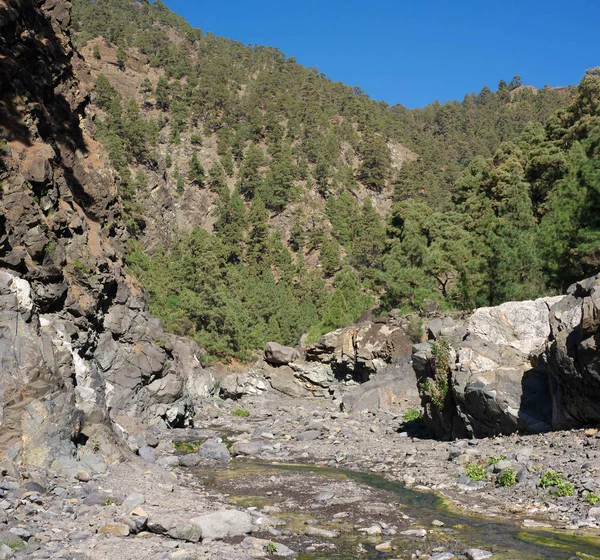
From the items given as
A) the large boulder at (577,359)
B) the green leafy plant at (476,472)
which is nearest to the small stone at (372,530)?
the green leafy plant at (476,472)

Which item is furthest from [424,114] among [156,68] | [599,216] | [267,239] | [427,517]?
[427,517]

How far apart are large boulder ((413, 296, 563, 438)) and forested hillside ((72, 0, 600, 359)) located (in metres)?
4.74

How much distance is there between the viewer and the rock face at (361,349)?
145 ft

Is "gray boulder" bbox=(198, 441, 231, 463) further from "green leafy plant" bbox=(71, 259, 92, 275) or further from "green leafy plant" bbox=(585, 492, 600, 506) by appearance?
"green leafy plant" bbox=(585, 492, 600, 506)

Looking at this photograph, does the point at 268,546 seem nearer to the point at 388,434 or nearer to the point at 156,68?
the point at 388,434

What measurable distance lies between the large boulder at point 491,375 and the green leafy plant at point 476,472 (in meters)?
3.65

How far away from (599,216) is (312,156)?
94.5 m

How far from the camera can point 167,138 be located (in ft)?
384

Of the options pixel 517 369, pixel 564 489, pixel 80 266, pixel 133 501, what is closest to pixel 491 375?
pixel 517 369

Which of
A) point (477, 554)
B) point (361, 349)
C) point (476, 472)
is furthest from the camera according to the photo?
point (361, 349)

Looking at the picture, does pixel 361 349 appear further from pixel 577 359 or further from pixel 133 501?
pixel 133 501

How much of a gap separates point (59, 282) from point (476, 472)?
19878 millimetres

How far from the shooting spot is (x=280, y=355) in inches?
2056

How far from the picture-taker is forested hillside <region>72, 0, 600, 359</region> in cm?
3647
